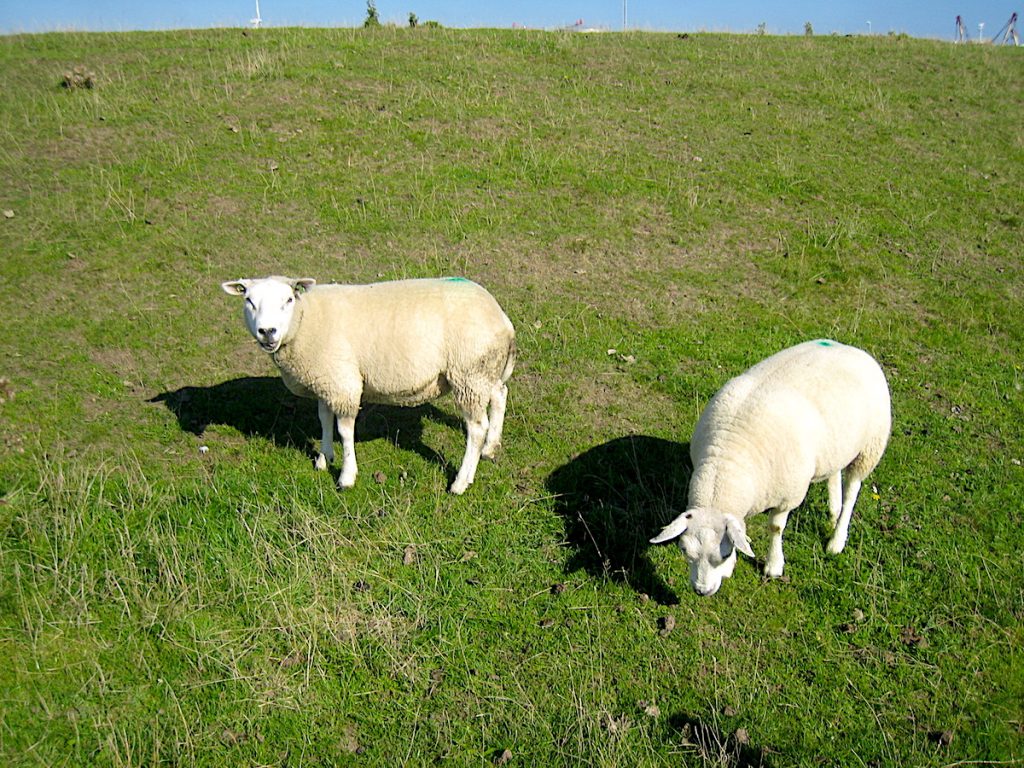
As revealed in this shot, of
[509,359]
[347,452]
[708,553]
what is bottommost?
[347,452]

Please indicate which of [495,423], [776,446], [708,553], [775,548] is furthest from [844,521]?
[495,423]

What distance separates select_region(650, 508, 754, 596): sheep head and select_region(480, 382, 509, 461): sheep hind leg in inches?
103

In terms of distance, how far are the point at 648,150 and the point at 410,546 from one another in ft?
39.4

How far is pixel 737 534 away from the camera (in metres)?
5.23

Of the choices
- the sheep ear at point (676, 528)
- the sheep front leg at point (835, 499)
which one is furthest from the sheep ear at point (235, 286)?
the sheep front leg at point (835, 499)

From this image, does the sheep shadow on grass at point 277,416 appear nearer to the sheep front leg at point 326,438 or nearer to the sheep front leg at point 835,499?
Result: the sheep front leg at point 326,438

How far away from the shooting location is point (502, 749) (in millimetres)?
4957

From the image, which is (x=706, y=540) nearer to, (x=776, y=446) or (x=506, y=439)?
(x=776, y=446)

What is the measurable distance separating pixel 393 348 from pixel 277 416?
2226 mm

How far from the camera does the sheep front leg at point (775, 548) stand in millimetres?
6281

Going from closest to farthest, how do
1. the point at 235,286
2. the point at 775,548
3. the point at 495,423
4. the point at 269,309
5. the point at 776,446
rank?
the point at 776,446, the point at 775,548, the point at 269,309, the point at 235,286, the point at 495,423

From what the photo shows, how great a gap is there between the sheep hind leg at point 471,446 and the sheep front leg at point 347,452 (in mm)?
1016

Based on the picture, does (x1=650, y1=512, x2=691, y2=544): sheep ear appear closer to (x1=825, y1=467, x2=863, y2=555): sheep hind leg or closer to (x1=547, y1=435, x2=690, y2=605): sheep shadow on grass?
(x1=547, y1=435, x2=690, y2=605): sheep shadow on grass

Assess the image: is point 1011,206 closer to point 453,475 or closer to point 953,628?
point 953,628
